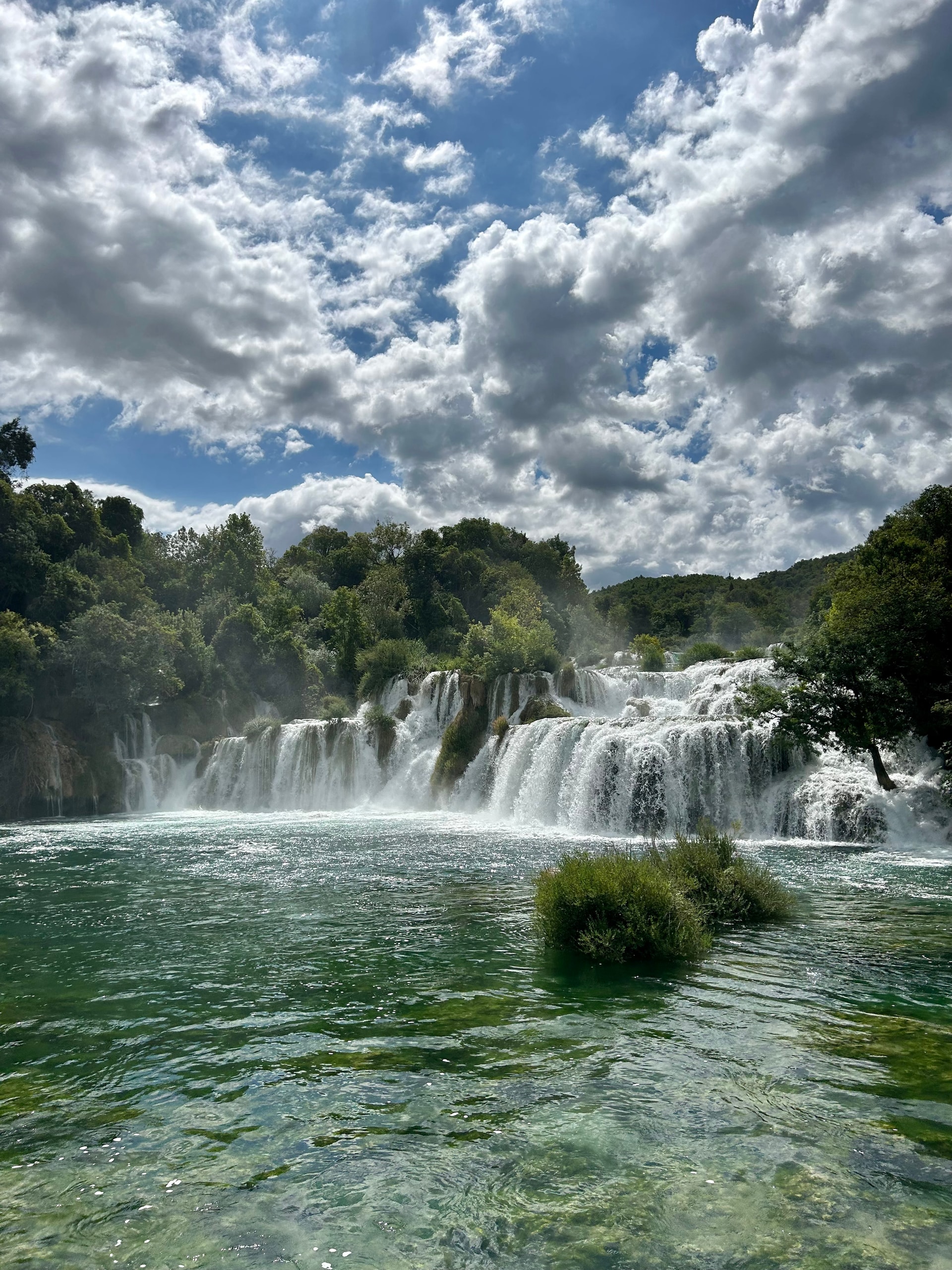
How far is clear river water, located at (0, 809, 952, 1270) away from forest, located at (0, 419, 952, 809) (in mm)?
12180

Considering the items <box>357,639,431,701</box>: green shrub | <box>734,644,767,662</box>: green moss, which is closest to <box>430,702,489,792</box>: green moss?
<box>357,639,431,701</box>: green shrub

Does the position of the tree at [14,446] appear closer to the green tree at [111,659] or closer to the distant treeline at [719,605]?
the green tree at [111,659]

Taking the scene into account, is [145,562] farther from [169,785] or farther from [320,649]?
[169,785]

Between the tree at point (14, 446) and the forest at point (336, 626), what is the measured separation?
9cm

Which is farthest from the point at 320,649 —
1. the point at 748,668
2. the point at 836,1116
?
the point at 836,1116

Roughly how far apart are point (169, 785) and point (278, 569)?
42.3 m

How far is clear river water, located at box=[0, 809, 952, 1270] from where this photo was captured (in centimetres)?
422

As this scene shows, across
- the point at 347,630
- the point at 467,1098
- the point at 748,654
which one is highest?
the point at 347,630

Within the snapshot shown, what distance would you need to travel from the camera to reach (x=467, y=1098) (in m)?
5.95

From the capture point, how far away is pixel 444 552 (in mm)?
75438

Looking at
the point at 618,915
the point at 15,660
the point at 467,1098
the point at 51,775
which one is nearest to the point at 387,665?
the point at 51,775

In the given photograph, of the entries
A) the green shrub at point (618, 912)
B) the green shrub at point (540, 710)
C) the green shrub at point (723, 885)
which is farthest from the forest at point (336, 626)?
the green shrub at point (618, 912)

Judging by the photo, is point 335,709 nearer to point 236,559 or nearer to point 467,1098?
point 236,559

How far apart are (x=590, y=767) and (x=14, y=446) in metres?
44.8
